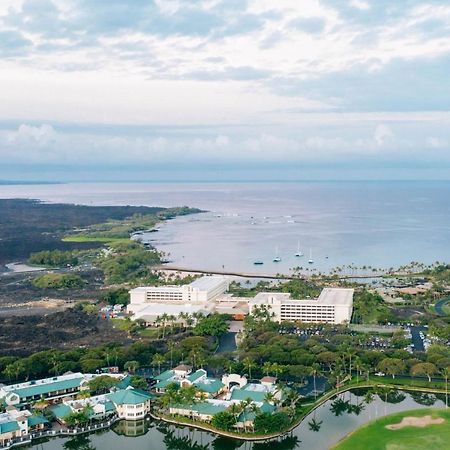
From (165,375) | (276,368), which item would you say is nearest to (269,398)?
(276,368)

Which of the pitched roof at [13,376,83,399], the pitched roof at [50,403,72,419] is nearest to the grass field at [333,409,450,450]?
the pitched roof at [50,403,72,419]

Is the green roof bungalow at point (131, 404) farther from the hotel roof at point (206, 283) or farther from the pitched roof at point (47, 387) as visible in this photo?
the hotel roof at point (206, 283)

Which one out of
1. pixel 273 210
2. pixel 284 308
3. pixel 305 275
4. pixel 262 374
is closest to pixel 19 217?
pixel 273 210

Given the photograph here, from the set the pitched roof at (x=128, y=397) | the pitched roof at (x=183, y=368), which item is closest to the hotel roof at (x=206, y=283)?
the pitched roof at (x=183, y=368)

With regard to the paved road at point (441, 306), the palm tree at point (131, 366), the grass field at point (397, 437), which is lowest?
the paved road at point (441, 306)

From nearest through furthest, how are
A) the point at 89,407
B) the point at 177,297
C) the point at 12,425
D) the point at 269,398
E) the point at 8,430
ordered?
the point at 8,430 → the point at 12,425 → the point at 89,407 → the point at 269,398 → the point at 177,297

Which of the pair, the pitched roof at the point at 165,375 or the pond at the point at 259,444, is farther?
the pitched roof at the point at 165,375

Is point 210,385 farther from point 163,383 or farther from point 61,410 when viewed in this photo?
point 61,410

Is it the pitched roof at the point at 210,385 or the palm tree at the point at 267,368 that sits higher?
the palm tree at the point at 267,368
